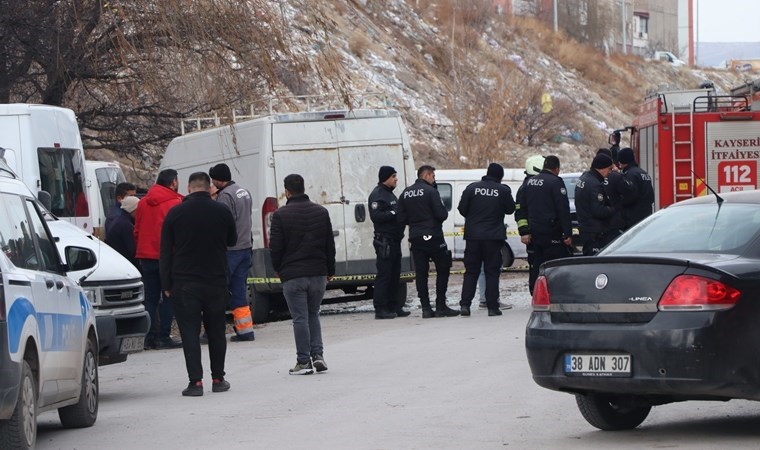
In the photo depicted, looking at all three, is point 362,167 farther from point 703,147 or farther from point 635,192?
point 703,147

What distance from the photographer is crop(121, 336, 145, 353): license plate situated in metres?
12.0

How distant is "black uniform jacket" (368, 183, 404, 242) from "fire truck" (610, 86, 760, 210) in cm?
548

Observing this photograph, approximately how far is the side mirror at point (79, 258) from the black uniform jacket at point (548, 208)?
8493 millimetres

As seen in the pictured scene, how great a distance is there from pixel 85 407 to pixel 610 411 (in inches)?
153

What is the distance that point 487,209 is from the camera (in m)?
17.4

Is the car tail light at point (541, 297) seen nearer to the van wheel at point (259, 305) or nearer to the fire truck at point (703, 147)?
the van wheel at point (259, 305)

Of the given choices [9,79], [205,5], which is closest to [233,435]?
[205,5]

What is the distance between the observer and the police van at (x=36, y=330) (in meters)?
7.58

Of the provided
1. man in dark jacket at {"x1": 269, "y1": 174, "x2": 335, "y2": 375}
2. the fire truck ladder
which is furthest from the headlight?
the fire truck ladder

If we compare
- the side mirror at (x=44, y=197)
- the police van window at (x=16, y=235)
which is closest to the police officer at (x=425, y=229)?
the side mirror at (x=44, y=197)

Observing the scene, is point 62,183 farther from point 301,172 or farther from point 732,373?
point 732,373

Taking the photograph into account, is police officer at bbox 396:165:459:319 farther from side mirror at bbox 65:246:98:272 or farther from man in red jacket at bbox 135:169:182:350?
side mirror at bbox 65:246:98:272

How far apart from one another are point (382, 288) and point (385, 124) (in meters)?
2.29

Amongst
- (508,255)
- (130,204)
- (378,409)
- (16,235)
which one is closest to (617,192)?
(130,204)
